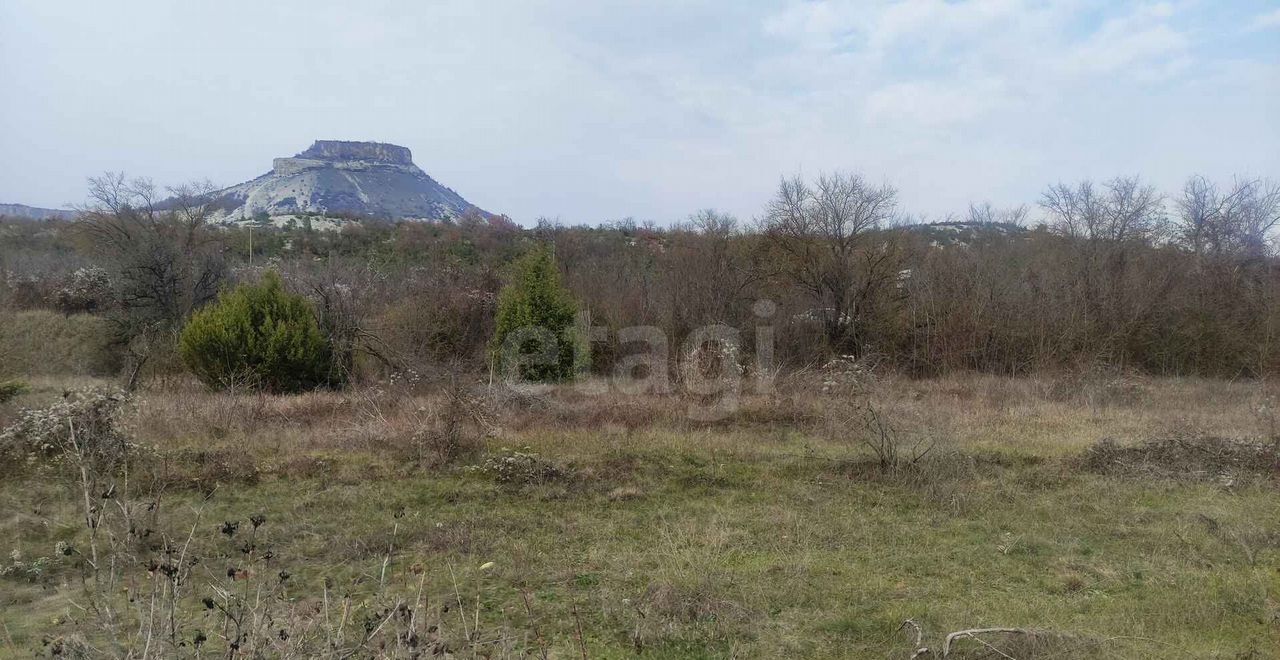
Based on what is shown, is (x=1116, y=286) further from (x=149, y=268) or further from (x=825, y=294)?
(x=149, y=268)

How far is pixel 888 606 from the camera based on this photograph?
4.96 m

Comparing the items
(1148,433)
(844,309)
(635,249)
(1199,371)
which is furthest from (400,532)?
(635,249)

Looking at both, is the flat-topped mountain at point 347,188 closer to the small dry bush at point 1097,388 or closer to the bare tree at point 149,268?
the bare tree at point 149,268

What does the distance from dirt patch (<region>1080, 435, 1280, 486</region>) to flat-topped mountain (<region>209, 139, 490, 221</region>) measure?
38.3 metres

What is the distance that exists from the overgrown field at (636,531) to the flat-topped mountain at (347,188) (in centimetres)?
3564

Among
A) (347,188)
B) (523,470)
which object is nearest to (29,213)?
(347,188)

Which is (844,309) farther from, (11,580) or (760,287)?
(11,580)

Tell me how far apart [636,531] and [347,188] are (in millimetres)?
57175

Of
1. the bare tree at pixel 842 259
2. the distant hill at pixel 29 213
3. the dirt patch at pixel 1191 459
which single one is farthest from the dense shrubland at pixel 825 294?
the distant hill at pixel 29 213

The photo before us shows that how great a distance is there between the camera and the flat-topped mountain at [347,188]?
1967 inches

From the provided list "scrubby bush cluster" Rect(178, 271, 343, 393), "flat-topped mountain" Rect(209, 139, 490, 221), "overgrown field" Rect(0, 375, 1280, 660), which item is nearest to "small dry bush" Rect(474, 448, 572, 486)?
"overgrown field" Rect(0, 375, 1280, 660)

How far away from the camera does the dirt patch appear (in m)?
8.77

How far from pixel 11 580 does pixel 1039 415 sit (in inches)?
525

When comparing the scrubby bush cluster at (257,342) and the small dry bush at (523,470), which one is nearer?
the small dry bush at (523,470)
